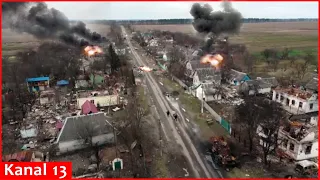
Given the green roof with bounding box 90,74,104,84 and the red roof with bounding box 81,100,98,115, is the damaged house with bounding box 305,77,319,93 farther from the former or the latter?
the green roof with bounding box 90,74,104,84

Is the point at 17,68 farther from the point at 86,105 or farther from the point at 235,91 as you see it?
the point at 235,91

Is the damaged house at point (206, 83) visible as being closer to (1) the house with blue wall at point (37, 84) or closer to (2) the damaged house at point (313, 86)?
(2) the damaged house at point (313, 86)

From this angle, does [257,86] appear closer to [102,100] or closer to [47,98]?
[102,100]

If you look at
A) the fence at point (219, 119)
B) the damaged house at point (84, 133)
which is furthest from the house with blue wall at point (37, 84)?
the fence at point (219, 119)

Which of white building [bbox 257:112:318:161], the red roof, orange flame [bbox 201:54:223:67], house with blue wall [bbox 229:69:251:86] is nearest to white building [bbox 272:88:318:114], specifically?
house with blue wall [bbox 229:69:251:86]

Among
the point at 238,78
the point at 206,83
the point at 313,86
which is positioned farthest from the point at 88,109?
the point at 313,86

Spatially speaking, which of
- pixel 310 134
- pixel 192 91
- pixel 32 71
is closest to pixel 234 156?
pixel 310 134

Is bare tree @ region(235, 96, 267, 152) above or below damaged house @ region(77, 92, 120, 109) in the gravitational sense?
above
